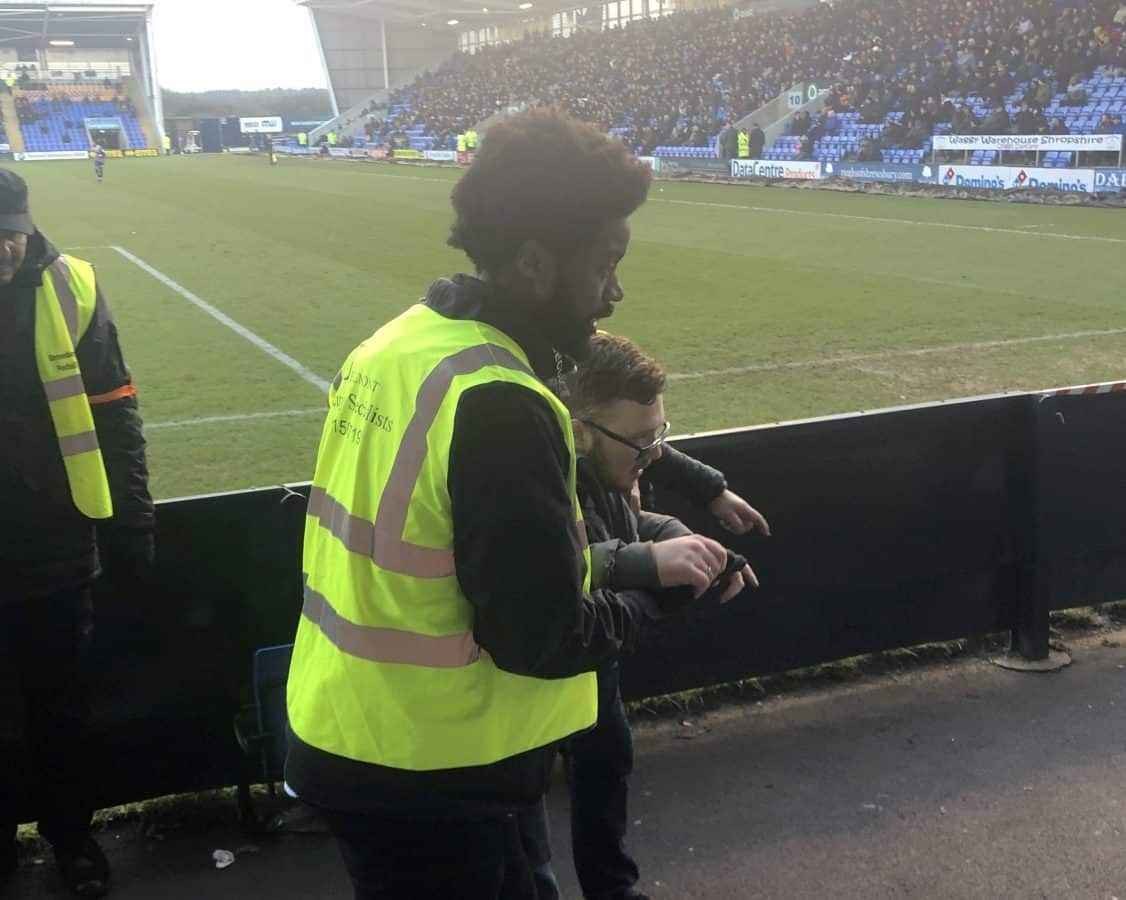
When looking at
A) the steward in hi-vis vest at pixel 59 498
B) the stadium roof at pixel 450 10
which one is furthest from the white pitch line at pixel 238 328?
the stadium roof at pixel 450 10

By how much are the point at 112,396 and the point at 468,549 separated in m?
1.95

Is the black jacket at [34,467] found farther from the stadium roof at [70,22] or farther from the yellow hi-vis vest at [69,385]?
the stadium roof at [70,22]

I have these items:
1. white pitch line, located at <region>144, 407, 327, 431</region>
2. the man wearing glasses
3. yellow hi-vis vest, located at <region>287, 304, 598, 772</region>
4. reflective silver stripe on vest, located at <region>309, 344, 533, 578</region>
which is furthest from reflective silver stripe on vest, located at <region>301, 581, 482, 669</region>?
white pitch line, located at <region>144, 407, 327, 431</region>

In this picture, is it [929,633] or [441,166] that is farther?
[441,166]

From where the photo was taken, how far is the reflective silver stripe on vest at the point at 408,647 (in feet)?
5.50

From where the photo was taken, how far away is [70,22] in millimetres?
76938

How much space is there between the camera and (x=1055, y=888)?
9.84 ft

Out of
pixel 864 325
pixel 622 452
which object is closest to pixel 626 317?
pixel 864 325

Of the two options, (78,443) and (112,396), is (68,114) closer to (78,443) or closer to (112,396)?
(112,396)

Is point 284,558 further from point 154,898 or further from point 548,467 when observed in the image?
point 548,467

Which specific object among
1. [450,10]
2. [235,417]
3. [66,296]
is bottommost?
[235,417]

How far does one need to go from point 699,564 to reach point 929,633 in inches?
108

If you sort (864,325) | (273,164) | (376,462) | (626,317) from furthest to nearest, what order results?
(273,164) < (626,317) < (864,325) < (376,462)

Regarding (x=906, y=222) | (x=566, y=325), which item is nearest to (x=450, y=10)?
(x=906, y=222)
